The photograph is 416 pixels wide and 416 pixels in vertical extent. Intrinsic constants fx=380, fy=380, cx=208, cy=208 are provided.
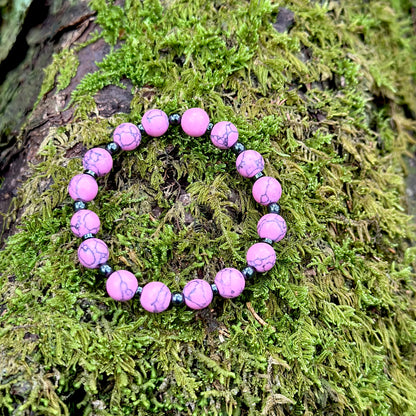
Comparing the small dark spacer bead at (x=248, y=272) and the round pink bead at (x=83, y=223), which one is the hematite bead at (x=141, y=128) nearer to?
the round pink bead at (x=83, y=223)

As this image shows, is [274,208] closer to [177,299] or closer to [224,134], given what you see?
[224,134]

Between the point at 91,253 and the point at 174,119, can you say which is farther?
the point at 174,119

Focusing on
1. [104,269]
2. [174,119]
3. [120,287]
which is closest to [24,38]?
[174,119]

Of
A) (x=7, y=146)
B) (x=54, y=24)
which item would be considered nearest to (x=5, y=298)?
(x=7, y=146)

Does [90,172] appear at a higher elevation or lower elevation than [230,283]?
higher

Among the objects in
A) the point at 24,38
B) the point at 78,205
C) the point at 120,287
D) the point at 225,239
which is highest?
the point at 24,38

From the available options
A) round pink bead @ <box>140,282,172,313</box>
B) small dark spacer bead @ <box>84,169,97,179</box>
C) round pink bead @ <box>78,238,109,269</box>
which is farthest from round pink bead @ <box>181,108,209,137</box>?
round pink bead @ <box>140,282,172,313</box>

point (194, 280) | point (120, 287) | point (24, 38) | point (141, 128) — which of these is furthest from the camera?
point (24, 38)

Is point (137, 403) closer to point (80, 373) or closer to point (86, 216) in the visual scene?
point (80, 373)

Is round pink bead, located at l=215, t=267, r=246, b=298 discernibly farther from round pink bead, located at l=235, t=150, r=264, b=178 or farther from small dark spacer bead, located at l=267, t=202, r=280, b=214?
round pink bead, located at l=235, t=150, r=264, b=178
